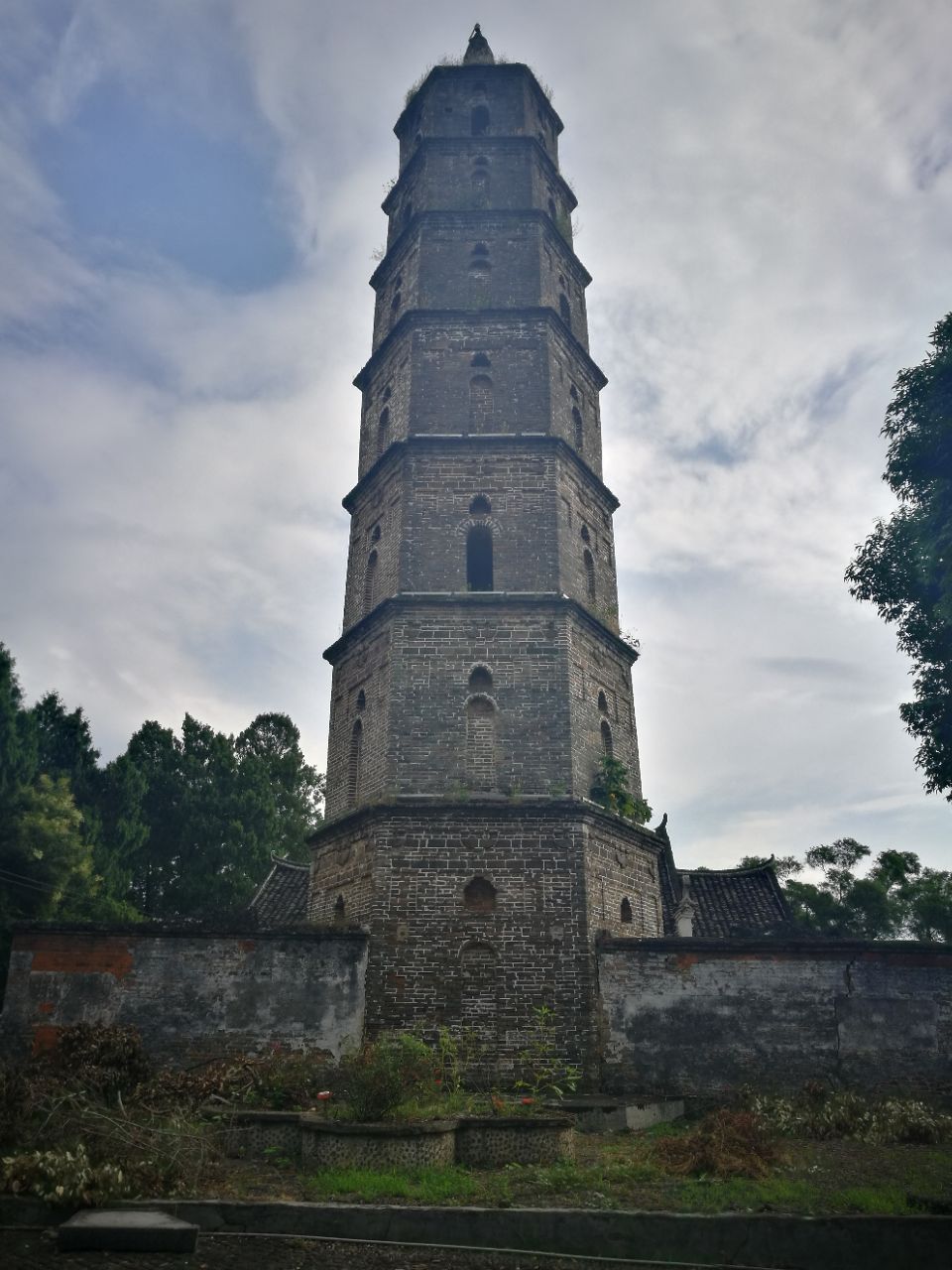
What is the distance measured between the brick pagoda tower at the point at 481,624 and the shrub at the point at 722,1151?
2.63 m

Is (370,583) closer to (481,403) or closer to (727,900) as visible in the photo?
(481,403)

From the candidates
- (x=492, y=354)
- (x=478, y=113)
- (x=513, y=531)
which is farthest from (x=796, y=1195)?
(x=478, y=113)

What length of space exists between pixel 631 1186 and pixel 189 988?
6.80 metres

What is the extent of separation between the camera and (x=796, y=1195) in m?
7.85

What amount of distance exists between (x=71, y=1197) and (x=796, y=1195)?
6096 millimetres

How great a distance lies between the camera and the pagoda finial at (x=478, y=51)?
22.3m

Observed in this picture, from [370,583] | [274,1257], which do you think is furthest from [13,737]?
[274,1257]

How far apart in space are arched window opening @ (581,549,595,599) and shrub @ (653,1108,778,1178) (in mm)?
8822

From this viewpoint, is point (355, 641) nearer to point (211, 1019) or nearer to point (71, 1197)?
point (211, 1019)

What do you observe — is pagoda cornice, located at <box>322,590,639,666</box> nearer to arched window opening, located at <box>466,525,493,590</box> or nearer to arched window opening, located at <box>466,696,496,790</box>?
arched window opening, located at <box>466,525,493,590</box>

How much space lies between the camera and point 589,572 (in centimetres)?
1658

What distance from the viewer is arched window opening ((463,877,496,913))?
Answer: 1305 centimetres

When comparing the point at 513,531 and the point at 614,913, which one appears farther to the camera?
the point at 513,531

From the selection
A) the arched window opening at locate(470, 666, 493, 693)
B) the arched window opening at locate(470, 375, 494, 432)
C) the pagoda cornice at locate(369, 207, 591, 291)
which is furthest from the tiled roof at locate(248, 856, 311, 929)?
the pagoda cornice at locate(369, 207, 591, 291)
